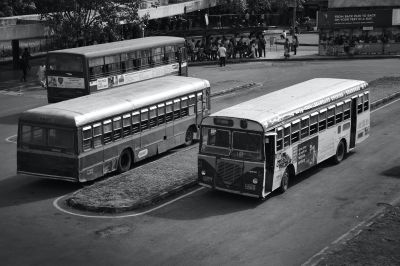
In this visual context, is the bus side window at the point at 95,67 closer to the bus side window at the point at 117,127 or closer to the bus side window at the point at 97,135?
the bus side window at the point at 117,127

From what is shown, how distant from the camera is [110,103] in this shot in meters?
22.0

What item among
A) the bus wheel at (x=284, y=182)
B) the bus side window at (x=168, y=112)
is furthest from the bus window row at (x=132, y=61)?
the bus wheel at (x=284, y=182)

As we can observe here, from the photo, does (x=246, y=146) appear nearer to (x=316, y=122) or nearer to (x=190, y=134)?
(x=316, y=122)

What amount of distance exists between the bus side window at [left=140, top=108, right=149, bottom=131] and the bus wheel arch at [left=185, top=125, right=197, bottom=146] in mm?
2710

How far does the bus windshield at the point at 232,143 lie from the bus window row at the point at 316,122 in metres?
0.72

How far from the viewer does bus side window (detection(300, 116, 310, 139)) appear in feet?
67.4

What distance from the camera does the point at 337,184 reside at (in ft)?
67.9

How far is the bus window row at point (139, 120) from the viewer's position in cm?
2105

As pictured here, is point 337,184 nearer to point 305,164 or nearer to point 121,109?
point 305,164

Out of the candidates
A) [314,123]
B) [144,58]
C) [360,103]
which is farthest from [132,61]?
[314,123]

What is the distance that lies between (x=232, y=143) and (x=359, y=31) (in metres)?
33.6

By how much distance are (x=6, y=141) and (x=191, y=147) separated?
288 inches

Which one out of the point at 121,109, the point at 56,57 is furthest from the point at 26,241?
the point at 56,57

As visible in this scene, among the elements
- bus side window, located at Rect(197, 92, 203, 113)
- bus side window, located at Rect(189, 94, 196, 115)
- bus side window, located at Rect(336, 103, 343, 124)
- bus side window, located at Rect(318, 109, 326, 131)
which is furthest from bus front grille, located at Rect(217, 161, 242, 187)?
bus side window, located at Rect(197, 92, 203, 113)
